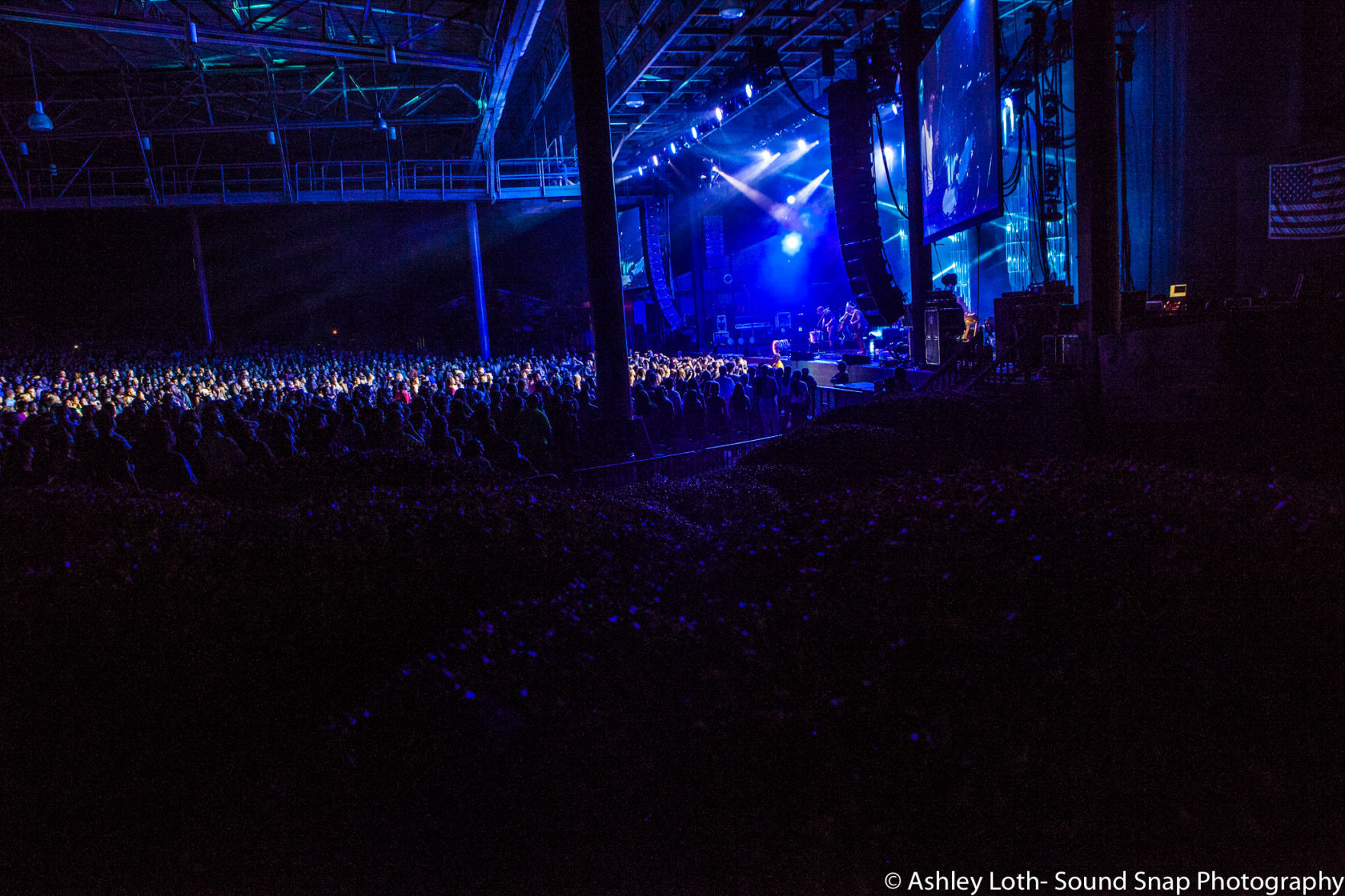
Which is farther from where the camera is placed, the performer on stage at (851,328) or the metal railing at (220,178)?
the metal railing at (220,178)

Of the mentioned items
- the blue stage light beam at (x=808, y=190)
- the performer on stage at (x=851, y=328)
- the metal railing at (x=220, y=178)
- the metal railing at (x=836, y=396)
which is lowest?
the metal railing at (x=836, y=396)

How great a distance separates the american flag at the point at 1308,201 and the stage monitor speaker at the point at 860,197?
25.0ft

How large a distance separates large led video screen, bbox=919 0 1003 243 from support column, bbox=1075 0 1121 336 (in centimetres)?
102

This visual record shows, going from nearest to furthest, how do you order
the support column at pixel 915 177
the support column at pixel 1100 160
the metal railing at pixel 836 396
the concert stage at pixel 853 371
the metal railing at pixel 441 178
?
1. the support column at pixel 1100 160
2. the metal railing at pixel 836 396
3. the concert stage at pixel 853 371
4. the support column at pixel 915 177
5. the metal railing at pixel 441 178

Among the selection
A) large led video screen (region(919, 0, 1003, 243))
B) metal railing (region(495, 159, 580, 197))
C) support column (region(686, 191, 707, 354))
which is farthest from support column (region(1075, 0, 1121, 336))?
support column (region(686, 191, 707, 354))

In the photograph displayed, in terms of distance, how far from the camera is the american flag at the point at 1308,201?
42.3ft

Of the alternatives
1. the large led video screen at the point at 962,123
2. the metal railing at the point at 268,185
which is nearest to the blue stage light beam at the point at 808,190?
the metal railing at the point at 268,185

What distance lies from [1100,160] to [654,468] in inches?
256

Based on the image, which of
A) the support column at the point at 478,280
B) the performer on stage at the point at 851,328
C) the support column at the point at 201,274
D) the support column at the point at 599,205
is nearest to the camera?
the support column at the point at 599,205

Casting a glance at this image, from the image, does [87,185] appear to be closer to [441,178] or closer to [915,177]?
[441,178]

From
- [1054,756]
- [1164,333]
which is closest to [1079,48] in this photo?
[1164,333]

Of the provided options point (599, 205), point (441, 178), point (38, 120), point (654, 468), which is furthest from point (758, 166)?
point (654, 468)

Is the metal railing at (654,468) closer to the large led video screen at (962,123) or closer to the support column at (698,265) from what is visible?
the large led video screen at (962,123)

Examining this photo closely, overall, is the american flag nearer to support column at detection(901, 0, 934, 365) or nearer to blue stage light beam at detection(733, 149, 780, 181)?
support column at detection(901, 0, 934, 365)
